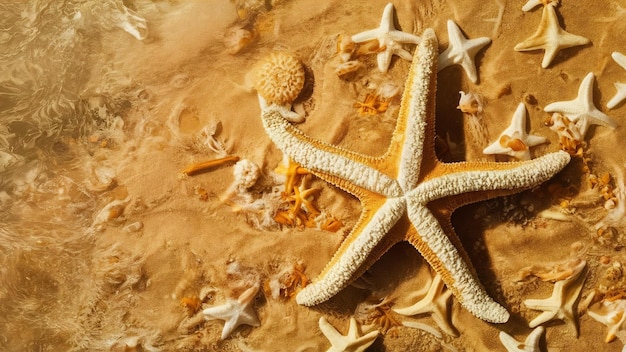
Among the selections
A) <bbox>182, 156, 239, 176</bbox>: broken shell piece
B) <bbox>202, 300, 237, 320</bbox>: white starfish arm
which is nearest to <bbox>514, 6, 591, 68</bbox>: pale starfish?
<bbox>182, 156, 239, 176</bbox>: broken shell piece

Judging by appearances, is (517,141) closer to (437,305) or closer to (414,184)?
(414,184)

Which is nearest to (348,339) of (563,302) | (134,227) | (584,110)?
(563,302)

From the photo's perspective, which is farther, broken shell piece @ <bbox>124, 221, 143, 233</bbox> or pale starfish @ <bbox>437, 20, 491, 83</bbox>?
broken shell piece @ <bbox>124, 221, 143, 233</bbox>

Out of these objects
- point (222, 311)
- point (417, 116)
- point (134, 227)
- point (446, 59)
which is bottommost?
point (222, 311)

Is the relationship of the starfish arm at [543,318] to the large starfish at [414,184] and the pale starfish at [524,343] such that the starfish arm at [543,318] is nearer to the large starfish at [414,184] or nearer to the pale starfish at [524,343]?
the pale starfish at [524,343]

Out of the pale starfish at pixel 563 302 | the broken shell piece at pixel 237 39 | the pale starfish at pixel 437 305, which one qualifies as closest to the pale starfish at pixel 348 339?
the pale starfish at pixel 437 305

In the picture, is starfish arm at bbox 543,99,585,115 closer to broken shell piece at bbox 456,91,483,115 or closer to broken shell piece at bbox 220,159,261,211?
broken shell piece at bbox 456,91,483,115
